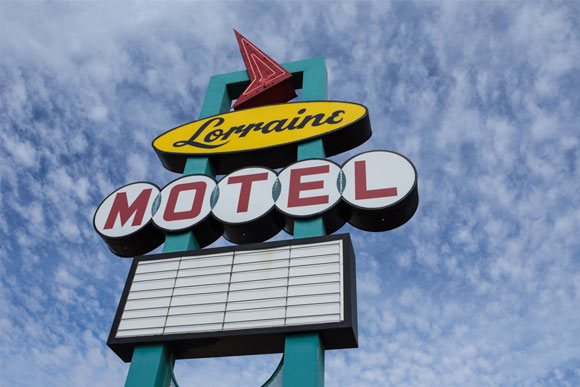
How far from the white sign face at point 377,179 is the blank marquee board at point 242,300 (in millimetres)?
983

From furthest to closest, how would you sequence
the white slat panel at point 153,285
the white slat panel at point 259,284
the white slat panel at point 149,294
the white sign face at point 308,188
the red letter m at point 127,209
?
the red letter m at point 127,209, the white sign face at point 308,188, the white slat panel at point 153,285, the white slat panel at point 149,294, the white slat panel at point 259,284

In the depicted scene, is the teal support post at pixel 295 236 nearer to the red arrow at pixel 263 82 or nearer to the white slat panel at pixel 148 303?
the red arrow at pixel 263 82

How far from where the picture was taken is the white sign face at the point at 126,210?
32.7 ft

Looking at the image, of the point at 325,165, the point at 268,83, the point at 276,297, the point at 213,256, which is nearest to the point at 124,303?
the point at 213,256

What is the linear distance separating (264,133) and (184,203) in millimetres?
2407

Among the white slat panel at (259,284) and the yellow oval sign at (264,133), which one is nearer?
the white slat panel at (259,284)

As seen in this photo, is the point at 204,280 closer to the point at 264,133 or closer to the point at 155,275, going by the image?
the point at 155,275

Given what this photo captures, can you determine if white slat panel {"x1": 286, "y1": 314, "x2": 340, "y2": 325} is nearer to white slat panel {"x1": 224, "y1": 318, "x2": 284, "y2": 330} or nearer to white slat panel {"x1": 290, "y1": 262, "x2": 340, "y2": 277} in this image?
white slat panel {"x1": 224, "y1": 318, "x2": 284, "y2": 330}

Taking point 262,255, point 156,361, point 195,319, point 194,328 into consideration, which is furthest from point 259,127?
point 156,361

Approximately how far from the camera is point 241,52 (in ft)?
45.4

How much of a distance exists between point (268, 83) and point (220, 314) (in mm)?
6498

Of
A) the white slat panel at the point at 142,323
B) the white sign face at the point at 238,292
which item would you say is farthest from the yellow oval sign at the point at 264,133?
the white slat panel at the point at 142,323

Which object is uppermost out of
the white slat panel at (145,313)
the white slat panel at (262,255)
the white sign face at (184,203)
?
the white sign face at (184,203)

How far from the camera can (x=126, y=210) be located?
33.8ft
